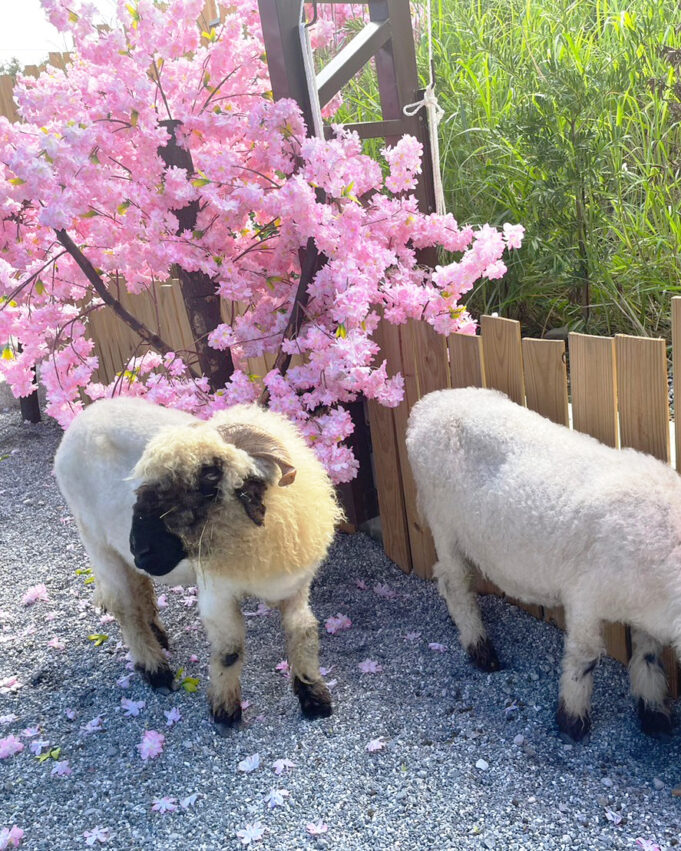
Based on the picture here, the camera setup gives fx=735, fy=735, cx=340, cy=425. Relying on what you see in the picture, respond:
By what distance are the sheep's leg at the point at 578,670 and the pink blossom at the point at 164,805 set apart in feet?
4.40

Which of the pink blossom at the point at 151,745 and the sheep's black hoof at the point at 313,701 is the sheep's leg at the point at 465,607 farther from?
the pink blossom at the point at 151,745

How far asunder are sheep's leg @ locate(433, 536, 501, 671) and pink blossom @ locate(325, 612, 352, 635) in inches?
22.1

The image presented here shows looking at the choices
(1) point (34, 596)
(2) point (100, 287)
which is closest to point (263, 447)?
(2) point (100, 287)

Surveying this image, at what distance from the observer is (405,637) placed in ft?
10.5

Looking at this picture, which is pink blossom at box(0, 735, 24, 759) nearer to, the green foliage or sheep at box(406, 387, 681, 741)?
sheep at box(406, 387, 681, 741)

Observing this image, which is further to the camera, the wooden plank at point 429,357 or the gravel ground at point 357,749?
the wooden plank at point 429,357

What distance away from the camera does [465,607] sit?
2973 mm

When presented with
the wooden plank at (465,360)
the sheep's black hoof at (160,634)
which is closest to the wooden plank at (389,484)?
the wooden plank at (465,360)

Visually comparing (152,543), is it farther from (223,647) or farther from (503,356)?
(503,356)

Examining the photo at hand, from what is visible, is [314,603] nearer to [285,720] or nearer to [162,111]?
[285,720]

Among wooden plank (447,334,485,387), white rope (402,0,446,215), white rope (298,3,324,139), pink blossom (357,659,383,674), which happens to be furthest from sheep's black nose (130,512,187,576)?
white rope (402,0,446,215)

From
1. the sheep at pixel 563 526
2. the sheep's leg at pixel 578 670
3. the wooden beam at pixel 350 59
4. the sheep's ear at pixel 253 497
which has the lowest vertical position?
the sheep's leg at pixel 578 670

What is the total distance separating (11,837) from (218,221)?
2.62 meters

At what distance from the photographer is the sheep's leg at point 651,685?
2.44 meters
